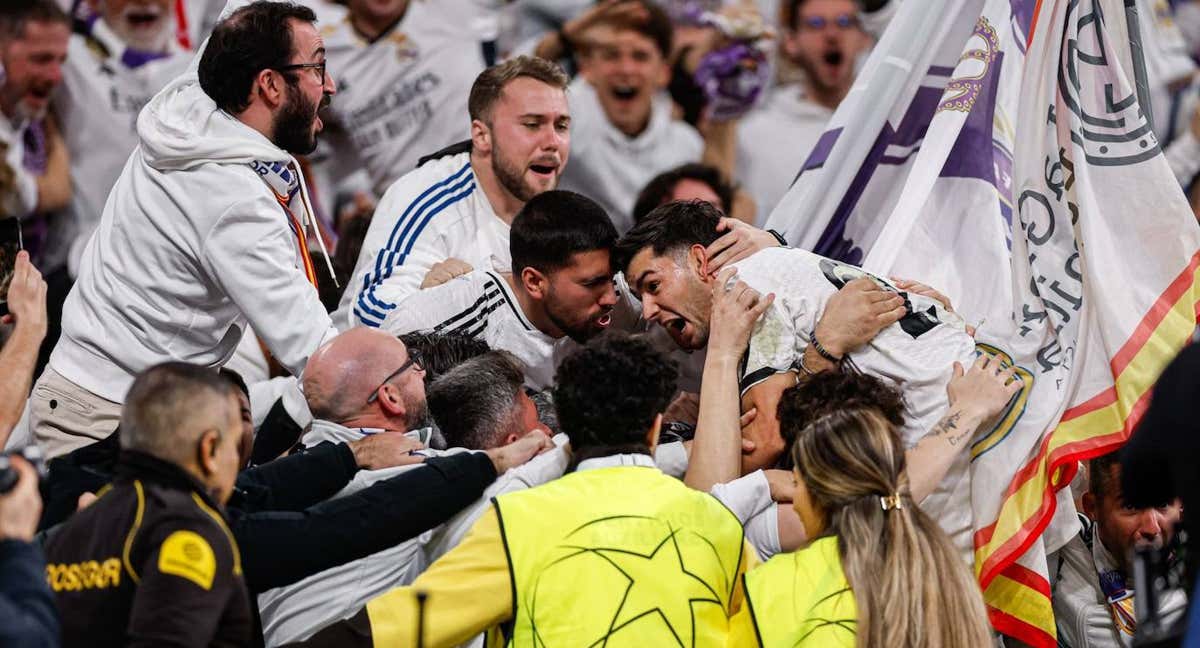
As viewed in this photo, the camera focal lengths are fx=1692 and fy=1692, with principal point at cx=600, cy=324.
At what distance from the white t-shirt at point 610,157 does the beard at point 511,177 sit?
296 cm

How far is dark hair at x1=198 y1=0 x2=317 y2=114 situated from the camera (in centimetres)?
559

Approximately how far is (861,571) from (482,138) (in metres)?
3.24

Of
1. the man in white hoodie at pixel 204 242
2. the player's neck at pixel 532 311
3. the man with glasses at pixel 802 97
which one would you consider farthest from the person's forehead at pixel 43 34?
the player's neck at pixel 532 311

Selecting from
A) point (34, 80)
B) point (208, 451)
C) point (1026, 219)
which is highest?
point (1026, 219)

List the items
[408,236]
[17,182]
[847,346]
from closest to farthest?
[847,346]
[408,236]
[17,182]

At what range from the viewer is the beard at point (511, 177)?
6727 millimetres

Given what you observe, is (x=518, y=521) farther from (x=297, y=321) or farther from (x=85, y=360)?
(x=85, y=360)

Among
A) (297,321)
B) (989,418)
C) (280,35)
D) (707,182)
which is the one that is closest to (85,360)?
(297,321)

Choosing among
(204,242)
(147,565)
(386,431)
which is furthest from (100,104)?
(147,565)

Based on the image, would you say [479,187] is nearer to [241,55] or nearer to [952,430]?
[241,55]

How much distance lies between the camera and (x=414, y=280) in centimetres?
639

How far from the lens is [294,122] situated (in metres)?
5.69

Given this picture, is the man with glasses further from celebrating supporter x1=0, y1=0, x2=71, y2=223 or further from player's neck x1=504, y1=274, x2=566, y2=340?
player's neck x1=504, y1=274, x2=566, y2=340

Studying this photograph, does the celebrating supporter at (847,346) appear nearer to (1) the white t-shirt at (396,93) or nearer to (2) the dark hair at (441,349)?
(2) the dark hair at (441,349)
